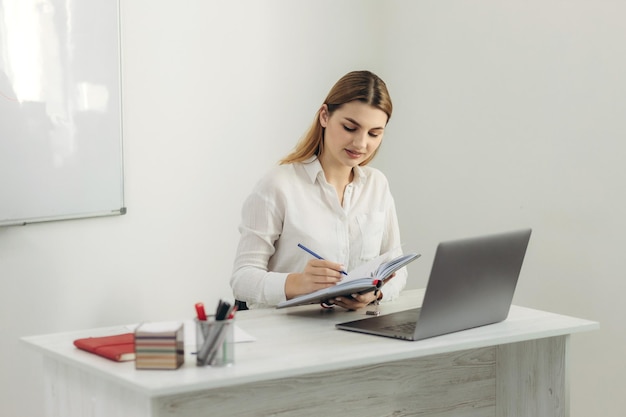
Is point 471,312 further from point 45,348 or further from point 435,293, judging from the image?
point 45,348


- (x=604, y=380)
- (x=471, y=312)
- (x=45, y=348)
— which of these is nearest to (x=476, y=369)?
(x=471, y=312)

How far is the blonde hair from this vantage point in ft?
8.70

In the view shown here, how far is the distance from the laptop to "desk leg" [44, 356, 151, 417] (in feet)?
2.00

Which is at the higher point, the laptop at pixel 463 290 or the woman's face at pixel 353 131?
the woman's face at pixel 353 131

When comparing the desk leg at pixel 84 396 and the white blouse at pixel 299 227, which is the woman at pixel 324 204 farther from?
the desk leg at pixel 84 396

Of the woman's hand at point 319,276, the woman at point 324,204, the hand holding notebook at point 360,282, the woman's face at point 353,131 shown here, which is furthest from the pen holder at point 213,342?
the woman's face at point 353,131

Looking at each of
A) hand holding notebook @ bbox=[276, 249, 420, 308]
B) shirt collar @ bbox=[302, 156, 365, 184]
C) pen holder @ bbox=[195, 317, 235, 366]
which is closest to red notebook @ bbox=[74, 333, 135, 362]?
pen holder @ bbox=[195, 317, 235, 366]

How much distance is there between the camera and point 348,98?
2.66 m

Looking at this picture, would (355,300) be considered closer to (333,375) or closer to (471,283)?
(333,375)

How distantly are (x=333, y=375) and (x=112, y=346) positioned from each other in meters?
0.57

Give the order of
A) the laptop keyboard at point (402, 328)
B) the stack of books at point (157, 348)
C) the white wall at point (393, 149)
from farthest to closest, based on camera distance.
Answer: the white wall at point (393, 149) → the laptop keyboard at point (402, 328) → the stack of books at point (157, 348)

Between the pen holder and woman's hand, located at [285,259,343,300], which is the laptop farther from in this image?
the pen holder

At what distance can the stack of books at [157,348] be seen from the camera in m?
1.79

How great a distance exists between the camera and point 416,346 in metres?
2.03
